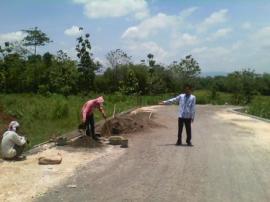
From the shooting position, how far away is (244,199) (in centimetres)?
808

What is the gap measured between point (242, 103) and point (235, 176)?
39.1 m

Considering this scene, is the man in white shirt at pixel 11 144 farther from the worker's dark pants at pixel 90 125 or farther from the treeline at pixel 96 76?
the treeline at pixel 96 76

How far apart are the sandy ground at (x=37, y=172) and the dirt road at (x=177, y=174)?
0.92 feet

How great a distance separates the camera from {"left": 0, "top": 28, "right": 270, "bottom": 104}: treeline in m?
49.6

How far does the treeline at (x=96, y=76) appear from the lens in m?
49.6

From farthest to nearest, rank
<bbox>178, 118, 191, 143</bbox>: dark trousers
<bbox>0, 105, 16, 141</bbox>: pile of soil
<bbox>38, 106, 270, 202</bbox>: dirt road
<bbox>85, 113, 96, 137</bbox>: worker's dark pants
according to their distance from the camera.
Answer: <bbox>0, 105, 16, 141</bbox>: pile of soil < <bbox>85, 113, 96, 137</bbox>: worker's dark pants < <bbox>178, 118, 191, 143</bbox>: dark trousers < <bbox>38, 106, 270, 202</bbox>: dirt road

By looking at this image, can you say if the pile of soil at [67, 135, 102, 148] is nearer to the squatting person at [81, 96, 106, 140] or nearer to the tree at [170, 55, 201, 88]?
the squatting person at [81, 96, 106, 140]

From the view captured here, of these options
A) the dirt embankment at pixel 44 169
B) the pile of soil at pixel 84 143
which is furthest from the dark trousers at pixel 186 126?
the pile of soil at pixel 84 143

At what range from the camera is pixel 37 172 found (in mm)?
9984

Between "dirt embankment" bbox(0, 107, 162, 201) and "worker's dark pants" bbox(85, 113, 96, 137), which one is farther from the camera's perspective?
"worker's dark pants" bbox(85, 113, 96, 137)

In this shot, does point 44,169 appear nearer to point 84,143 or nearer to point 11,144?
point 11,144

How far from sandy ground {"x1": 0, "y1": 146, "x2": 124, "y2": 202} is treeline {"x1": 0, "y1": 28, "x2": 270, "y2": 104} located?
30.0 m

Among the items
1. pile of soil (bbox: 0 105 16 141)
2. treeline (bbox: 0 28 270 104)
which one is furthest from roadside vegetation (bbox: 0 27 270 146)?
pile of soil (bbox: 0 105 16 141)

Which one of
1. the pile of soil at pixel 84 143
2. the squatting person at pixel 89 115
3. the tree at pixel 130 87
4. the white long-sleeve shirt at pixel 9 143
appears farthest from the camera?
the tree at pixel 130 87
